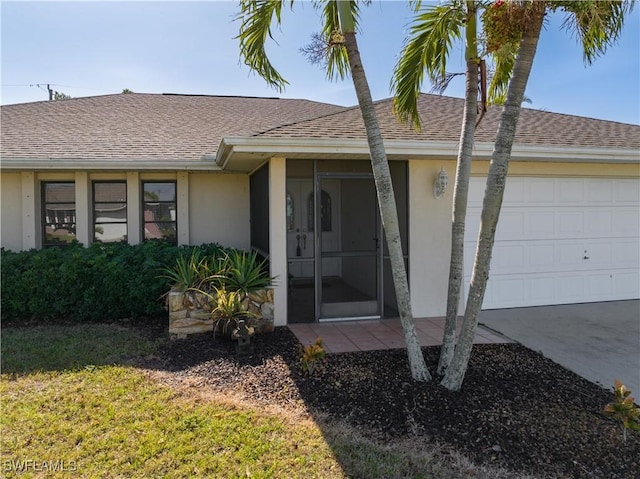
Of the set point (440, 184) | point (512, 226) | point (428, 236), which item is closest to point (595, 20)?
point (440, 184)

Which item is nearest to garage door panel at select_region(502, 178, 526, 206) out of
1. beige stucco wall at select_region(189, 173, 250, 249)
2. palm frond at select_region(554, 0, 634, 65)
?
palm frond at select_region(554, 0, 634, 65)

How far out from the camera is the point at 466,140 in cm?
444

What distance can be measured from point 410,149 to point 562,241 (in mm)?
4024

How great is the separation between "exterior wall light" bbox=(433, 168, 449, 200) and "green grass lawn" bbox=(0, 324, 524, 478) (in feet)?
15.6

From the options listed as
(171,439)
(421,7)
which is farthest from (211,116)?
(171,439)

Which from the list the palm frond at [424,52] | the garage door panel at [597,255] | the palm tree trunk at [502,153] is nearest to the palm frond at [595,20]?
the palm tree trunk at [502,153]

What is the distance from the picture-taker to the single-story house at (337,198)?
273 inches

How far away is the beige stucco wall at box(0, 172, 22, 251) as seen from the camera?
28.4 feet

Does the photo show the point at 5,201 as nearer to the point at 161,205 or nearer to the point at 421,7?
the point at 161,205

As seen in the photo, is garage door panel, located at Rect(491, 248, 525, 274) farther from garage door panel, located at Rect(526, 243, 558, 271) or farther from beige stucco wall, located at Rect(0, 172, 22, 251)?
beige stucco wall, located at Rect(0, 172, 22, 251)

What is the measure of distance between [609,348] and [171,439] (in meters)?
5.73

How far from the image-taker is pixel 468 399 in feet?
13.4

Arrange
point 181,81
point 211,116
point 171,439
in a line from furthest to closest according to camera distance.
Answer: point 181,81, point 211,116, point 171,439

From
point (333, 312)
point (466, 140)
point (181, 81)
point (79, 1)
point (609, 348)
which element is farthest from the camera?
point (181, 81)
